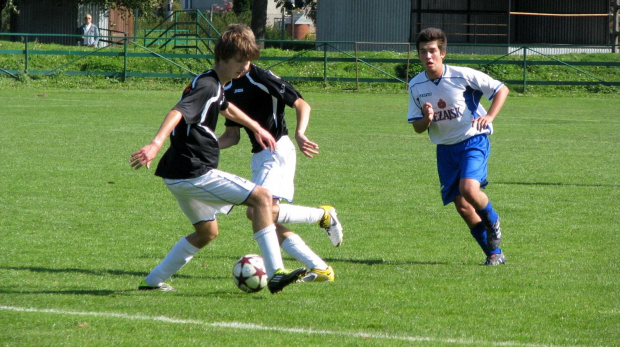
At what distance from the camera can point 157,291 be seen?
5980 millimetres

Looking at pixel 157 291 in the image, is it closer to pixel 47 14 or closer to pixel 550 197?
pixel 550 197

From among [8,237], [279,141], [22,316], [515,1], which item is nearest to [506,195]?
[279,141]

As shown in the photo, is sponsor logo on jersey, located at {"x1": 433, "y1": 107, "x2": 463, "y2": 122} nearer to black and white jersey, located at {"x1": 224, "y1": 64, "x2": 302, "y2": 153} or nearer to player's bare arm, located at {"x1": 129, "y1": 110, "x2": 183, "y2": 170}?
black and white jersey, located at {"x1": 224, "y1": 64, "x2": 302, "y2": 153}

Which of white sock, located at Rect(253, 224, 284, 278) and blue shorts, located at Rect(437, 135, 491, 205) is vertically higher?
blue shorts, located at Rect(437, 135, 491, 205)

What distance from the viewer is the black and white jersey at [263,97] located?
255 inches

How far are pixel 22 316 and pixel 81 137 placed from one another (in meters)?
11.8

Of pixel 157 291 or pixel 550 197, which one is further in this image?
pixel 550 197

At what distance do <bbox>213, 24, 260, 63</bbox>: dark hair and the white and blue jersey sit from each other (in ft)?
6.96

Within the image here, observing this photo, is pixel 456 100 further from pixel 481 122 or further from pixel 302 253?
pixel 302 253

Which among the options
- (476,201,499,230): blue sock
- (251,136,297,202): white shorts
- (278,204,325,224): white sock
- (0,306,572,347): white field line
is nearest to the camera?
(0,306,572,347): white field line

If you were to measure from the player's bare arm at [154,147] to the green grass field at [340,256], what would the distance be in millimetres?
919

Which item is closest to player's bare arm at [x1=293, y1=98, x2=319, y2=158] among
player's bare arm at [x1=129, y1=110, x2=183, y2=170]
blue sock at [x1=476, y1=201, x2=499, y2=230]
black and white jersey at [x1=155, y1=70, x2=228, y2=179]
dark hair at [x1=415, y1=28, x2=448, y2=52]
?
black and white jersey at [x1=155, y1=70, x2=228, y2=179]

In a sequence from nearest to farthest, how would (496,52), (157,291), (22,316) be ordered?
(22,316) < (157,291) < (496,52)

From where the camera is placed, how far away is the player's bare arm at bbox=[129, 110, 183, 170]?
5062 millimetres
